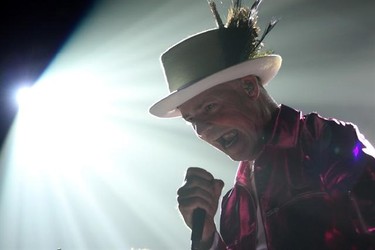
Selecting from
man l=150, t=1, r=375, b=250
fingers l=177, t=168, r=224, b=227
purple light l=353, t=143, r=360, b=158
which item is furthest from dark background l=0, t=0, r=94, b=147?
purple light l=353, t=143, r=360, b=158

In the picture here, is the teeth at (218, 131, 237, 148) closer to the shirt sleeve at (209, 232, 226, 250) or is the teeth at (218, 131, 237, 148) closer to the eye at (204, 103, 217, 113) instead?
the eye at (204, 103, 217, 113)

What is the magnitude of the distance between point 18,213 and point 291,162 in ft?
31.0

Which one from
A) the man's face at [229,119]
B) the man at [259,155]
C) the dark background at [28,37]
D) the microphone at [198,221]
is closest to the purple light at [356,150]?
the man at [259,155]

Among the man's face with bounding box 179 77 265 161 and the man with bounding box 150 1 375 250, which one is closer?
the man with bounding box 150 1 375 250

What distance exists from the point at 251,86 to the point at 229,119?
0.22 m

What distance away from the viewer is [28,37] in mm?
4008

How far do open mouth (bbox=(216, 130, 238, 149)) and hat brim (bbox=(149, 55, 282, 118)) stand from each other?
214mm

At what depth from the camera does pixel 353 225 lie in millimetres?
1256

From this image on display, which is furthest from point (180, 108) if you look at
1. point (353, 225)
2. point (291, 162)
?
point (353, 225)

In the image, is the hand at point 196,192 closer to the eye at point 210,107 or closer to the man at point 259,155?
the man at point 259,155

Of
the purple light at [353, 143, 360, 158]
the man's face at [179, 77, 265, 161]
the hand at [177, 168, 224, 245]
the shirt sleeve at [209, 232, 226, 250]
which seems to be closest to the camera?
the purple light at [353, 143, 360, 158]

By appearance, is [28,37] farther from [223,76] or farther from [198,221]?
[198,221]

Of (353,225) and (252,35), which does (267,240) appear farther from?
(252,35)

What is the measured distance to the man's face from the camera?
158 centimetres
